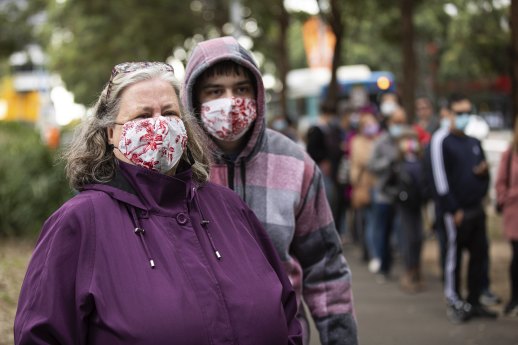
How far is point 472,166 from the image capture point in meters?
8.22

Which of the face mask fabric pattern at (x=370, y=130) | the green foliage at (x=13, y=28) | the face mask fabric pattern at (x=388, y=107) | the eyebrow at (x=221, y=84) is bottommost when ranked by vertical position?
the face mask fabric pattern at (x=370, y=130)

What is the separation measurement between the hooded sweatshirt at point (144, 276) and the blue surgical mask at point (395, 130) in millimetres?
8050

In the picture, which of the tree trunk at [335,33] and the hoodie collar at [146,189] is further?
the tree trunk at [335,33]

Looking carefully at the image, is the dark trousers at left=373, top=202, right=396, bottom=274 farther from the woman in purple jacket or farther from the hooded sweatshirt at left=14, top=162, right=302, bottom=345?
the hooded sweatshirt at left=14, top=162, right=302, bottom=345

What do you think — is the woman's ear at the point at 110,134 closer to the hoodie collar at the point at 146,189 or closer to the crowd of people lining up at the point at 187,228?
the crowd of people lining up at the point at 187,228

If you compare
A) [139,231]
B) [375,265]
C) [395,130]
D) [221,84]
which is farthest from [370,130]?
[139,231]

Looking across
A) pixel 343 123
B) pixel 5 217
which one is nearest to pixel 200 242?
pixel 5 217

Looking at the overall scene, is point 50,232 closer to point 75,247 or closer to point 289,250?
point 75,247

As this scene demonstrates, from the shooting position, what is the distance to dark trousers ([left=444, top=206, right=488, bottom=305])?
817cm

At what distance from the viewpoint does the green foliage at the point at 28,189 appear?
42.6ft

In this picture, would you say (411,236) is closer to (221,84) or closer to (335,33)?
(221,84)

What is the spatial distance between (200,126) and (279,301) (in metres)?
0.94

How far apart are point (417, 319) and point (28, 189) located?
7029 millimetres

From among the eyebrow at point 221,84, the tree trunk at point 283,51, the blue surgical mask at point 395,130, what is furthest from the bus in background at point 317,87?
the eyebrow at point 221,84
